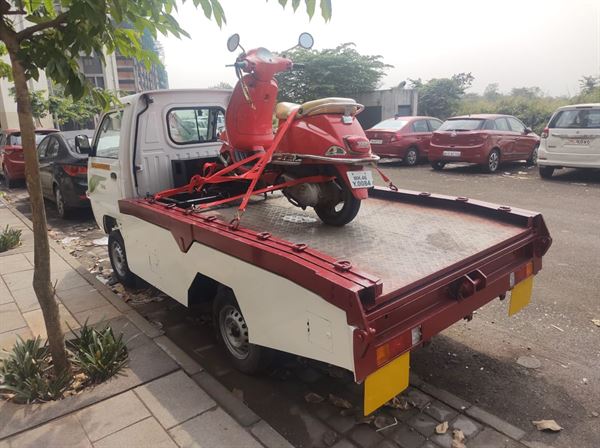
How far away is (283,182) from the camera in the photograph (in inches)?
159

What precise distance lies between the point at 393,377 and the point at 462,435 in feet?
2.20

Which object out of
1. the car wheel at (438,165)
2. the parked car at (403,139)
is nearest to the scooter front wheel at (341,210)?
the car wheel at (438,165)

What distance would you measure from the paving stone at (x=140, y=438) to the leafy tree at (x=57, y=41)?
2.69 feet

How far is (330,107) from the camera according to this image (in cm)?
358

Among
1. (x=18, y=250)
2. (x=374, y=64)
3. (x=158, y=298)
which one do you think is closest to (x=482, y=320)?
(x=158, y=298)

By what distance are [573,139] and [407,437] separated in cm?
1003

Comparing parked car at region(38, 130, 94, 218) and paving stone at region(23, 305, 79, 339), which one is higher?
parked car at region(38, 130, 94, 218)

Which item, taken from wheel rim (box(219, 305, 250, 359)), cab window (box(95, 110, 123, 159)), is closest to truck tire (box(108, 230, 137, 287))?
cab window (box(95, 110, 123, 159))

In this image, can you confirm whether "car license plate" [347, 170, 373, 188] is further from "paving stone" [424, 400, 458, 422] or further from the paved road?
"paving stone" [424, 400, 458, 422]

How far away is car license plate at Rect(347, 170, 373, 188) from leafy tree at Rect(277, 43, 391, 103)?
22.3 metres

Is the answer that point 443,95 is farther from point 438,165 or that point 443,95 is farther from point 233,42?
point 233,42

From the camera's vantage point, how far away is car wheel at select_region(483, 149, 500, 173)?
40.8ft

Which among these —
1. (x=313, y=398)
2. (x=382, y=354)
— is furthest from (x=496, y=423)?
(x=313, y=398)

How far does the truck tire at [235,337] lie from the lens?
3.28 m
